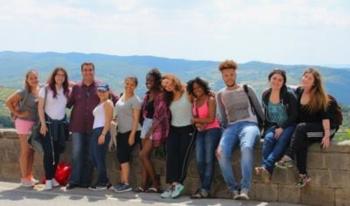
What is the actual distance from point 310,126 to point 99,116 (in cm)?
324

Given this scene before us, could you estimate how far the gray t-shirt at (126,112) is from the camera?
8.77m

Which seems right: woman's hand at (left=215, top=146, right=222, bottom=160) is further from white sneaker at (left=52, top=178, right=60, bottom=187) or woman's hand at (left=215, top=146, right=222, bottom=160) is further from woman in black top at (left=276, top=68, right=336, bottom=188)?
white sneaker at (left=52, top=178, right=60, bottom=187)

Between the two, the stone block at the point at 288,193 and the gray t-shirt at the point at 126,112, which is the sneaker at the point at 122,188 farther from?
the stone block at the point at 288,193

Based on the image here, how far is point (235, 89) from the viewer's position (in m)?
8.20

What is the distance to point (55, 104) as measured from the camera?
9188 millimetres

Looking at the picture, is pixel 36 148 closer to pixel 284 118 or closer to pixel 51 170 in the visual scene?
pixel 51 170

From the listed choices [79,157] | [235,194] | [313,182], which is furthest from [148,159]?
[313,182]

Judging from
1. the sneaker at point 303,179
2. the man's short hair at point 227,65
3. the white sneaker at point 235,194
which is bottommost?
the white sneaker at point 235,194

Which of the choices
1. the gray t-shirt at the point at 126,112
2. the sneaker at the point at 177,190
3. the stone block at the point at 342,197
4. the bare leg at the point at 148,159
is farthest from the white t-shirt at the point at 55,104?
the stone block at the point at 342,197

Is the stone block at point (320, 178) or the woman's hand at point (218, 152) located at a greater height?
the woman's hand at point (218, 152)

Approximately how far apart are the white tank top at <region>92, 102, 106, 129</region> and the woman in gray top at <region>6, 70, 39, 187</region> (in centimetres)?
112

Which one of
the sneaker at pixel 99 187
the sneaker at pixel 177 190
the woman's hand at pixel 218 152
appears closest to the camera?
the woman's hand at pixel 218 152

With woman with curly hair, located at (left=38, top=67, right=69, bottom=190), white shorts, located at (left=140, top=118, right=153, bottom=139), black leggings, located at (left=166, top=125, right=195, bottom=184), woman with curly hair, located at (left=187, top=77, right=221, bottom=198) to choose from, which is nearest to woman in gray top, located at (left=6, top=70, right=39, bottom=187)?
woman with curly hair, located at (left=38, top=67, right=69, bottom=190)

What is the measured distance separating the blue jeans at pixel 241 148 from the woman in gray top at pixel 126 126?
1.43 m
